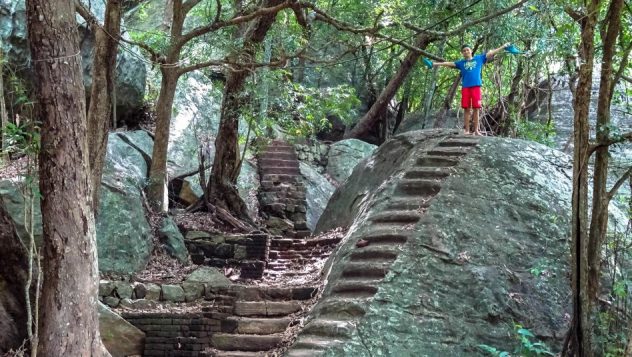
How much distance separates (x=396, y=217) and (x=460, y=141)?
2.03 meters

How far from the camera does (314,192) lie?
14773 millimetres

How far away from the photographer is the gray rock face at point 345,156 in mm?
16844

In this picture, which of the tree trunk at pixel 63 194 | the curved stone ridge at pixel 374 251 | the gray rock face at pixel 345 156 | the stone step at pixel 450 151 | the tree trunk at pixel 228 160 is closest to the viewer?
the tree trunk at pixel 63 194

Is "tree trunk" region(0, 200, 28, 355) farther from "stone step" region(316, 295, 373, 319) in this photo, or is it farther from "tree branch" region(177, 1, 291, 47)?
"tree branch" region(177, 1, 291, 47)

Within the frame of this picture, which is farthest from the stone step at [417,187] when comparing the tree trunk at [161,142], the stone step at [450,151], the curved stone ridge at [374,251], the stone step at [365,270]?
the tree trunk at [161,142]

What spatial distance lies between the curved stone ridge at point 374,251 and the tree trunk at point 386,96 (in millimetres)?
4642

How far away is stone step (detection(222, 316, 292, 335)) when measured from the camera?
7141mm

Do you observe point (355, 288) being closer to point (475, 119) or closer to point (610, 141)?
point (610, 141)

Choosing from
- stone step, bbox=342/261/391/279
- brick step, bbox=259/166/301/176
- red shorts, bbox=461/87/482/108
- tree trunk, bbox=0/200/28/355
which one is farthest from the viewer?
brick step, bbox=259/166/301/176

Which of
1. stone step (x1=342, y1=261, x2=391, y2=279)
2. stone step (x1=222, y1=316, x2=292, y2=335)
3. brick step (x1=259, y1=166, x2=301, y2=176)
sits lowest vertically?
stone step (x1=222, y1=316, x2=292, y2=335)

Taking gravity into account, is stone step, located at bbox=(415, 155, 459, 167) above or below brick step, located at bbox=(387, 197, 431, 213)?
above

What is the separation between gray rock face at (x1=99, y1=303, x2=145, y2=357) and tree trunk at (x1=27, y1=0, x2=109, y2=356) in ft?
5.06

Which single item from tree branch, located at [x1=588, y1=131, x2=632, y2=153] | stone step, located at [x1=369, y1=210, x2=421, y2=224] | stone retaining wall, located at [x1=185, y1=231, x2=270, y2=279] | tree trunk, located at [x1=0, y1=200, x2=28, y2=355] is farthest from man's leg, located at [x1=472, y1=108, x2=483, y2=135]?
tree trunk, located at [x1=0, y1=200, x2=28, y2=355]

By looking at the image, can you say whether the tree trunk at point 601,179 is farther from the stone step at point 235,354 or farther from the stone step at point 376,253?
the stone step at point 235,354
